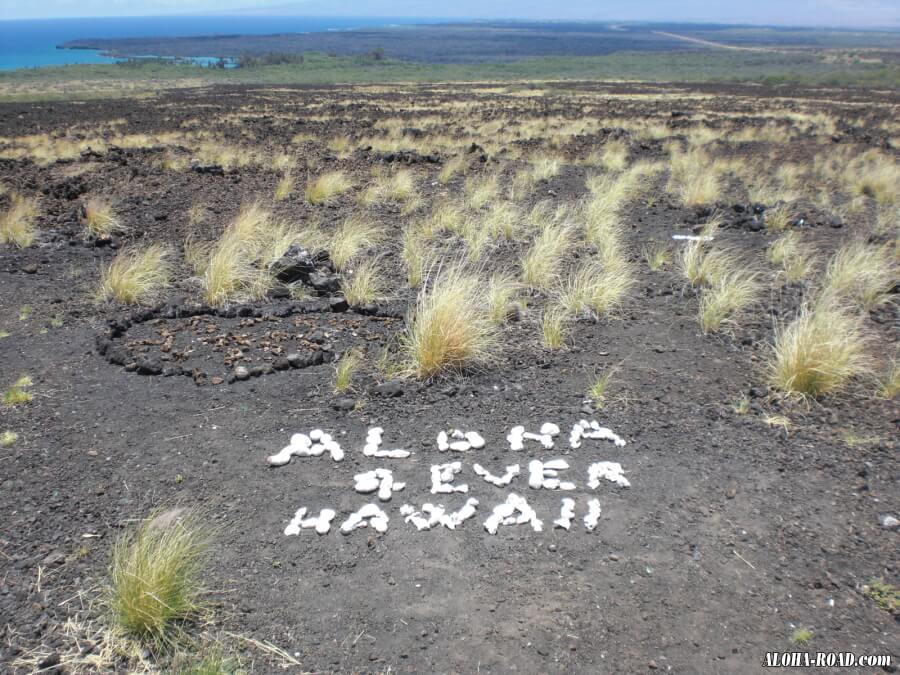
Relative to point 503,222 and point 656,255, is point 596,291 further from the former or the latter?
point 503,222

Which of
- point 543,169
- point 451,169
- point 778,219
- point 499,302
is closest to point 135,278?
point 499,302

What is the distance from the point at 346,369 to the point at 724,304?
3.78 meters

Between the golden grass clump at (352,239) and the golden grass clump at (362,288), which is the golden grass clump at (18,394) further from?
the golden grass clump at (352,239)

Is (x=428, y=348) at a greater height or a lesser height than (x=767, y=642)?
greater

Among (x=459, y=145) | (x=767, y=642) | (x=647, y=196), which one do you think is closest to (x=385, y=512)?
(x=767, y=642)

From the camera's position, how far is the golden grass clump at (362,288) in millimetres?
6070

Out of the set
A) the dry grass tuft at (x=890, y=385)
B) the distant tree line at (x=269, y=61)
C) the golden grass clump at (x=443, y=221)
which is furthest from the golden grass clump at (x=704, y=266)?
the distant tree line at (x=269, y=61)

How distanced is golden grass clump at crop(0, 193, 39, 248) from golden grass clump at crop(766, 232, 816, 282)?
10014mm

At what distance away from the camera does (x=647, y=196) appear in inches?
446

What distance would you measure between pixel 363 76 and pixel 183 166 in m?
69.2

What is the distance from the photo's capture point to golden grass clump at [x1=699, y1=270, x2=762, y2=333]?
5.55 meters

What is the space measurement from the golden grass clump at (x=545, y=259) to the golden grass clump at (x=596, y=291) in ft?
0.88

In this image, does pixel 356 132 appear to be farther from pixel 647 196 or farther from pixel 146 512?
pixel 146 512

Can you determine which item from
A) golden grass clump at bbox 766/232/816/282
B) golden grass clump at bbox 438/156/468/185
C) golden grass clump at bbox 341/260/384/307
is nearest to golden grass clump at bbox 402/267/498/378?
golden grass clump at bbox 341/260/384/307
